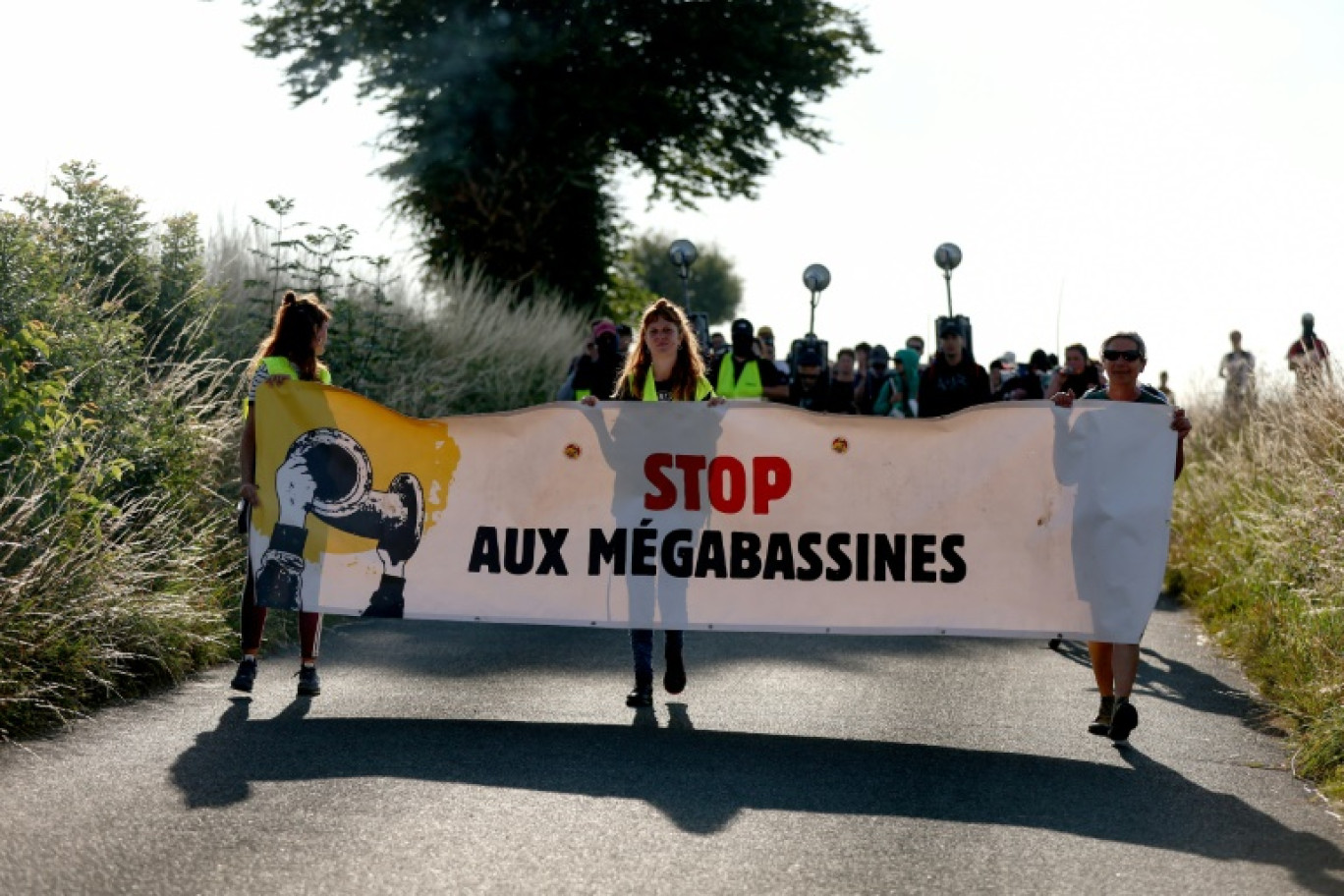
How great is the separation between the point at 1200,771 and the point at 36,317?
754cm

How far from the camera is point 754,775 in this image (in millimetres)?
8102

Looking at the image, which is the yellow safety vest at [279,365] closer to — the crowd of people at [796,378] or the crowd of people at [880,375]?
the crowd of people at [796,378]

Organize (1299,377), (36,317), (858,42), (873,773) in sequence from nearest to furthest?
(873,773), (36,317), (1299,377), (858,42)

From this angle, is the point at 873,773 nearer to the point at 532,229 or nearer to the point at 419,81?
the point at 532,229

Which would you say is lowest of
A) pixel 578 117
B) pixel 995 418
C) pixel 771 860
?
pixel 771 860

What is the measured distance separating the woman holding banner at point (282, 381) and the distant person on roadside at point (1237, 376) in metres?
12.1

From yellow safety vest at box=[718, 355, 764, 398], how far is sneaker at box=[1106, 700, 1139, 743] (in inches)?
328

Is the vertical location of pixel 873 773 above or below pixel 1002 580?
below

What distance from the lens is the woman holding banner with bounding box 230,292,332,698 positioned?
10.2 metres

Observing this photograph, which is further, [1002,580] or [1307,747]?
[1002,580]

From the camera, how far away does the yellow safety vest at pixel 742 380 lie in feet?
57.1

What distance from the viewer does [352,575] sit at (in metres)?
10.4

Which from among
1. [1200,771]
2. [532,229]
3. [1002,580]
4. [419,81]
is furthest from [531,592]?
[419,81]

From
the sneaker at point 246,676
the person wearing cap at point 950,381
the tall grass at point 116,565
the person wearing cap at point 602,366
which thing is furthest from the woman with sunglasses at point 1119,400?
the person wearing cap at point 602,366
